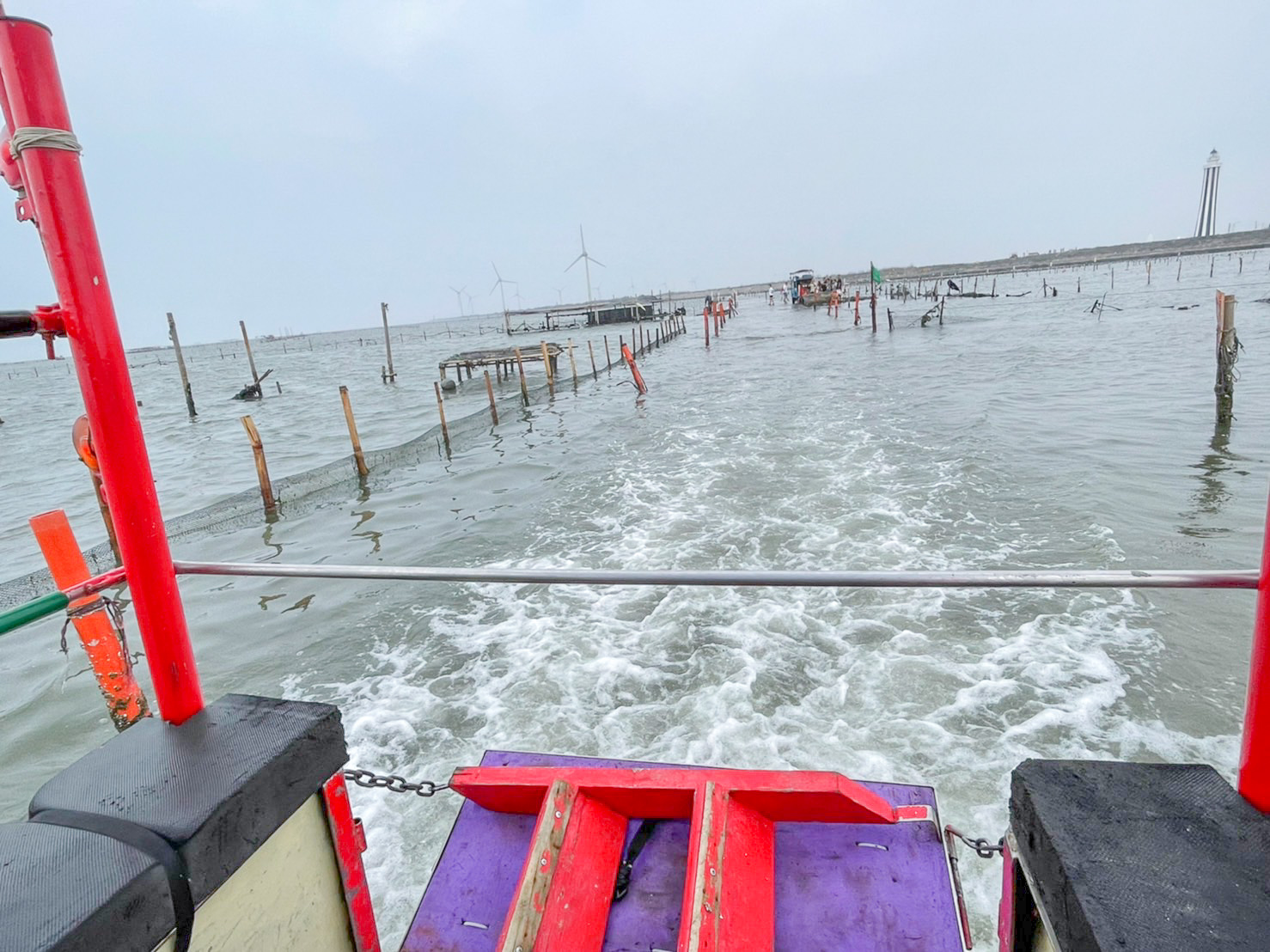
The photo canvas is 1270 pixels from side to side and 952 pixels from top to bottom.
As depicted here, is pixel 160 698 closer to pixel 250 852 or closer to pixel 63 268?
pixel 250 852

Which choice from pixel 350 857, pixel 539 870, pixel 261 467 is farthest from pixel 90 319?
pixel 261 467

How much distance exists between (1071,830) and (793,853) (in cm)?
128

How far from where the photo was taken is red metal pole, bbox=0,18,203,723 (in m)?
1.39

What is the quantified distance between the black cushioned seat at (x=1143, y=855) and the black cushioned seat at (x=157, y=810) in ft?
5.67

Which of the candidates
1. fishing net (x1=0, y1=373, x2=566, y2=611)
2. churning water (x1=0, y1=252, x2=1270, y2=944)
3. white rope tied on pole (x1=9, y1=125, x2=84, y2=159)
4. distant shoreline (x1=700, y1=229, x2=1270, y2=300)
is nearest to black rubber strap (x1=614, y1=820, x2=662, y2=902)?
churning water (x1=0, y1=252, x2=1270, y2=944)

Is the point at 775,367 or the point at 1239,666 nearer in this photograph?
the point at 1239,666

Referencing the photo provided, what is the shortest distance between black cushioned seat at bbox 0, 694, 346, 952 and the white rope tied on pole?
1397 millimetres

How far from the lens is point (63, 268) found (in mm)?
1457

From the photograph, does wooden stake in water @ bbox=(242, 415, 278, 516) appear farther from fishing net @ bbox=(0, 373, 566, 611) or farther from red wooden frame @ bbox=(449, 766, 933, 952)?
red wooden frame @ bbox=(449, 766, 933, 952)

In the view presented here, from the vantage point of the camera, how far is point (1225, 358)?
13.8 m

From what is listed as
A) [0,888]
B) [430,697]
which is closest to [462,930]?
[0,888]

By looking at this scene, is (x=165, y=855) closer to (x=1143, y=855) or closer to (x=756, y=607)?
(x=1143, y=855)

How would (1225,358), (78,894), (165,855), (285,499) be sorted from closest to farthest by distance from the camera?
(78,894)
(165,855)
(1225,358)
(285,499)

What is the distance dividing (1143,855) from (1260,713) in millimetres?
386
